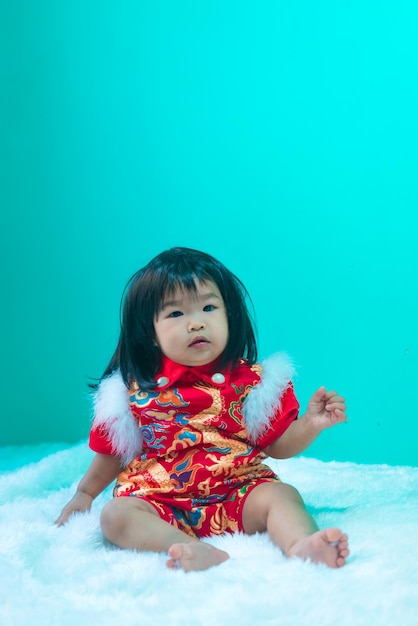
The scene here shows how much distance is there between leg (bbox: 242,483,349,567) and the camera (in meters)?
0.89

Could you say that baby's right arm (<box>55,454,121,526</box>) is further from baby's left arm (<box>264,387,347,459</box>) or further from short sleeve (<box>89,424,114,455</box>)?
baby's left arm (<box>264,387,347,459</box>)

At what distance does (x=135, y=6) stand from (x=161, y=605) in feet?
5.36

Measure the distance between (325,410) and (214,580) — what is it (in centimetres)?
36

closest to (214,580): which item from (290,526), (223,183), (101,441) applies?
(290,526)

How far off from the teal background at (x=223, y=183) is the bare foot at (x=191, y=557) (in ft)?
3.45

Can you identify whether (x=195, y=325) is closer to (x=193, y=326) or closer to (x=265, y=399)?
(x=193, y=326)

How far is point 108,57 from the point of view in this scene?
203 cm

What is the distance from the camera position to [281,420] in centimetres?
119

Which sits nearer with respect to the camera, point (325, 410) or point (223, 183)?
point (325, 410)

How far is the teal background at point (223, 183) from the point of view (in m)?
1.88

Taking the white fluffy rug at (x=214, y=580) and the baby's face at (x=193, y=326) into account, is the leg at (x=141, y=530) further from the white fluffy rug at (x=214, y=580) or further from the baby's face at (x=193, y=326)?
the baby's face at (x=193, y=326)

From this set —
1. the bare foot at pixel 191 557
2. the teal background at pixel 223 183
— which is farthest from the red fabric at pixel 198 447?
the teal background at pixel 223 183

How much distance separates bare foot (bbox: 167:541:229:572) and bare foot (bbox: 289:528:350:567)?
0.37ft

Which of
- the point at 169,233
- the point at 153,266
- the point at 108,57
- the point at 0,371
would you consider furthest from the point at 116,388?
the point at 108,57
